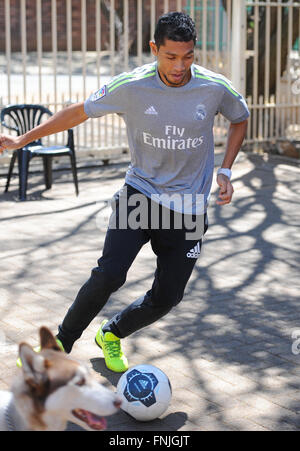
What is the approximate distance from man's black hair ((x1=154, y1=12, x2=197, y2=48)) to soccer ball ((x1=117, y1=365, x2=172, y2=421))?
71.1 inches

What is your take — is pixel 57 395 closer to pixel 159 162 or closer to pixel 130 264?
pixel 130 264

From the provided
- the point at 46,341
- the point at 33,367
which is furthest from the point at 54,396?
the point at 46,341

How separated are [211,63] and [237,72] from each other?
46 centimetres

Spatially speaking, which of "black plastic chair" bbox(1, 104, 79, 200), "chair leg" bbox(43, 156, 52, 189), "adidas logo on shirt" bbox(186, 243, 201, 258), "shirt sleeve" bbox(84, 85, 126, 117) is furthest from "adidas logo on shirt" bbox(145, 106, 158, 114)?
"chair leg" bbox(43, 156, 52, 189)

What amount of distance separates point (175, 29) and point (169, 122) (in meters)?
0.53

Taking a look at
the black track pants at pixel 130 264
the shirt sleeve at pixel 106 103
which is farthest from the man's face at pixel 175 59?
the black track pants at pixel 130 264

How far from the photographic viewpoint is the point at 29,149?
10.6 meters

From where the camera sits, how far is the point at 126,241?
191 inches

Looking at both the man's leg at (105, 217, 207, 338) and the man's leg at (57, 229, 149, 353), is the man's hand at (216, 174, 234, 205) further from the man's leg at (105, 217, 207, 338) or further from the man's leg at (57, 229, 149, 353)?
the man's leg at (57, 229, 149, 353)

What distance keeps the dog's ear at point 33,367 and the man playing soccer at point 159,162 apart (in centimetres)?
180

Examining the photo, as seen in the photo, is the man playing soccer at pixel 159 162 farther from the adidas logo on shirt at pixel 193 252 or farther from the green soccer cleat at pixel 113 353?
the green soccer cleat at pixel 113 353

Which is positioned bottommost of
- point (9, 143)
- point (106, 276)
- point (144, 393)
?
point (144, 393)

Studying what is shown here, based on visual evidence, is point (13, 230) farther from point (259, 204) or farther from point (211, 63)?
point (211, 63)

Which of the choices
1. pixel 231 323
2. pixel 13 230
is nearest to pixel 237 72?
pixel 13 230
